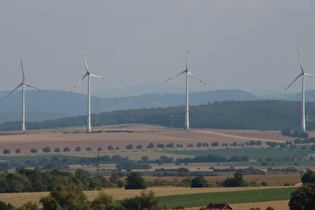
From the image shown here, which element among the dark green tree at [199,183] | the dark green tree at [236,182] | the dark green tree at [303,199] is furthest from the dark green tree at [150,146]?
the dark green tree at [303,199]

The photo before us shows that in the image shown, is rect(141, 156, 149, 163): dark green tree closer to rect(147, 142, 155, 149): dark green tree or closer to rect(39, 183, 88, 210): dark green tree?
rect(147, 142, 155, 149): dark green tree

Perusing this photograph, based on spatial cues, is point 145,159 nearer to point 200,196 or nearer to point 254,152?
point 254,152

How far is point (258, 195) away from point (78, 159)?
86070 millimetres

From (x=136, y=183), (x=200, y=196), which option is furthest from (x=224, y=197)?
(x=136, y=183)

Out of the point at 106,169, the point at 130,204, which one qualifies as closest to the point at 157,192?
the point at 130,204

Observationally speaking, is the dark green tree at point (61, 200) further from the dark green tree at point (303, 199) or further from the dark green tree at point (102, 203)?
the dark green tree at point (303, 199)

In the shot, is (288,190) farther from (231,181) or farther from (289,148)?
(289,148)

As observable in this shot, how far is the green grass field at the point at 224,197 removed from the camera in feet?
228

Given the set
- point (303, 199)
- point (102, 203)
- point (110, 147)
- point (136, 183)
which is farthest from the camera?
point (110, 147)

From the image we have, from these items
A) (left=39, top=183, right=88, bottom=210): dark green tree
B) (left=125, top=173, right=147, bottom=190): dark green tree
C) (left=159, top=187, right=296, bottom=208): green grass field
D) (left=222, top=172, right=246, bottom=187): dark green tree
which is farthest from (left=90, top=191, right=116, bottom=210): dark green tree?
(left=222, top=172, right=246, bottom=187): dark green tree

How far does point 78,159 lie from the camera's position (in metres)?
158

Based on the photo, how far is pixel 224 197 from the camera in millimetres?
74312

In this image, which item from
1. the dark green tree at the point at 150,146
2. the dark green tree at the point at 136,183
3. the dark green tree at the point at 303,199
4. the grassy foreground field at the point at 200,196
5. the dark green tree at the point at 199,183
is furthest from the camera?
the dark green tree at the point at 150,146

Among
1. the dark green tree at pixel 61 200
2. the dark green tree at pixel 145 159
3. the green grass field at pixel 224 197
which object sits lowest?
the dark green tree at pixel 145 159
